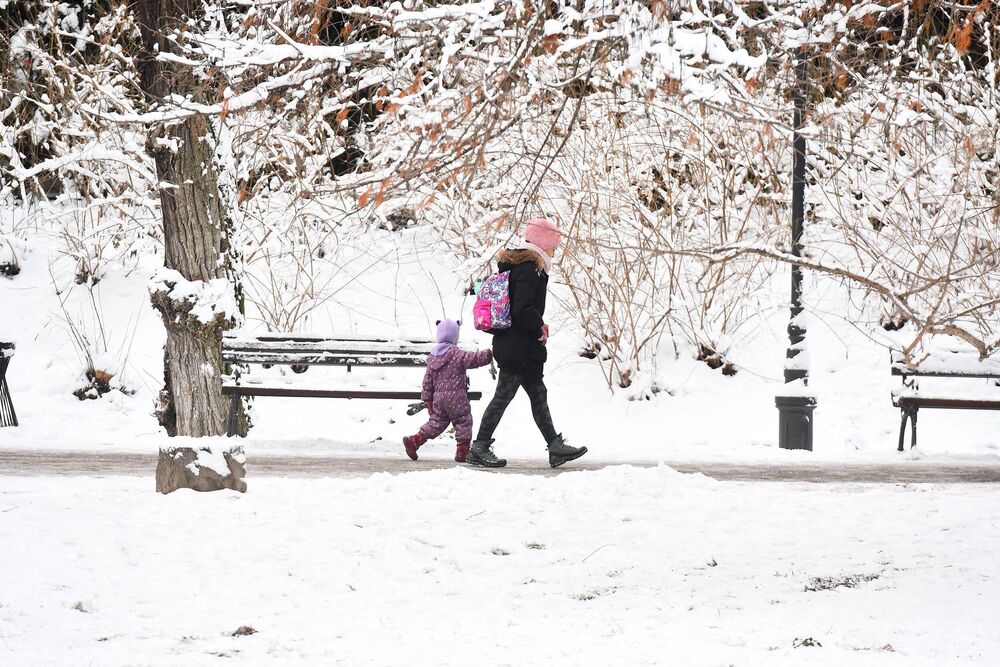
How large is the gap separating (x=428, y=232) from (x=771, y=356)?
6420mm

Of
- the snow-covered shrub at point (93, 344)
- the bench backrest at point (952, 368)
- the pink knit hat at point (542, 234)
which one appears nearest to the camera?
the pink knit hat at point (542, 234)

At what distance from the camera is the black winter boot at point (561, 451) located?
7.79 m

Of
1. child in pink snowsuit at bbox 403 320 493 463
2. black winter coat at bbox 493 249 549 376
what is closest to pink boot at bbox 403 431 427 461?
child in pink snowsuit at bbox 403 320 493 463

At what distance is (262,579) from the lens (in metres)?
4.82

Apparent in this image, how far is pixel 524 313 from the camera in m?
7.40

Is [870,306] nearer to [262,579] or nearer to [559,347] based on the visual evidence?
[559,347]

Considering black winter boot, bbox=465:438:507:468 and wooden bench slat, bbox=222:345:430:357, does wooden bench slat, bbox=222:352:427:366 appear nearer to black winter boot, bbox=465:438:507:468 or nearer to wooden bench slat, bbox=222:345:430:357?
wooden bench slat, bbox=222:345:430:357

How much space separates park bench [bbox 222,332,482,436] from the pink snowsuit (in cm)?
17

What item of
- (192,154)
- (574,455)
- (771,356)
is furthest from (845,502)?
(771,356)

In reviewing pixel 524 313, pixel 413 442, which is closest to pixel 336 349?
pixel 413 442

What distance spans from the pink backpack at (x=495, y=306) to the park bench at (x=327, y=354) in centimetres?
95

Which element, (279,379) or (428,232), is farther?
(428,232)

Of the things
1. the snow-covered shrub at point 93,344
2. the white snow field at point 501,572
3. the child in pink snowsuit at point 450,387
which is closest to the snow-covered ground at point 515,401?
the snow-covered shrub at point 93,344

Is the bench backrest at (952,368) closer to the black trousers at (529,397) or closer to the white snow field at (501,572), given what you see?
the white snow field at (501,572)
